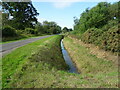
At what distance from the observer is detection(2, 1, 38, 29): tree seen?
42469 mm

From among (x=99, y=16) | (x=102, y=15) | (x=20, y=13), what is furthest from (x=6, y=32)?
(x=20, y=13)

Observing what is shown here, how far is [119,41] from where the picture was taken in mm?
8781

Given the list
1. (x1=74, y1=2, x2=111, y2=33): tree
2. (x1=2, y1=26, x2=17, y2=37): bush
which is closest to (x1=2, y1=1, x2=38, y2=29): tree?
(x1=2, y1=26, x2=17, y2=37): bush

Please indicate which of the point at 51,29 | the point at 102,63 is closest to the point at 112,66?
the point at 102,63

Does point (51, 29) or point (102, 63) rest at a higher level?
point (51, 29)

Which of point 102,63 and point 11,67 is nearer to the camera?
point 11,67

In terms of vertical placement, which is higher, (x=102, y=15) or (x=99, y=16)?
(x=102, y=15)

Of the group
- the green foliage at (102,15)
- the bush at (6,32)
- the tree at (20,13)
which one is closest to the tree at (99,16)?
the green foliage at (102,15)

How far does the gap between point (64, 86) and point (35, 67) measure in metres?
2.64

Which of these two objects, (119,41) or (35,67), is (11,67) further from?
(119,41)

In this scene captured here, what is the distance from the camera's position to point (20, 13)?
Answer: 145 ft

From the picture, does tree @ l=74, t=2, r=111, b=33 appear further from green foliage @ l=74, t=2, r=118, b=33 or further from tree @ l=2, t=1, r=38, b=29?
tree @ l=2, t=1, r=38, b=29

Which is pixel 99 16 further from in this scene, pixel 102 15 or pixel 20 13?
pixel 20 13

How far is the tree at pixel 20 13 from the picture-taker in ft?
139
